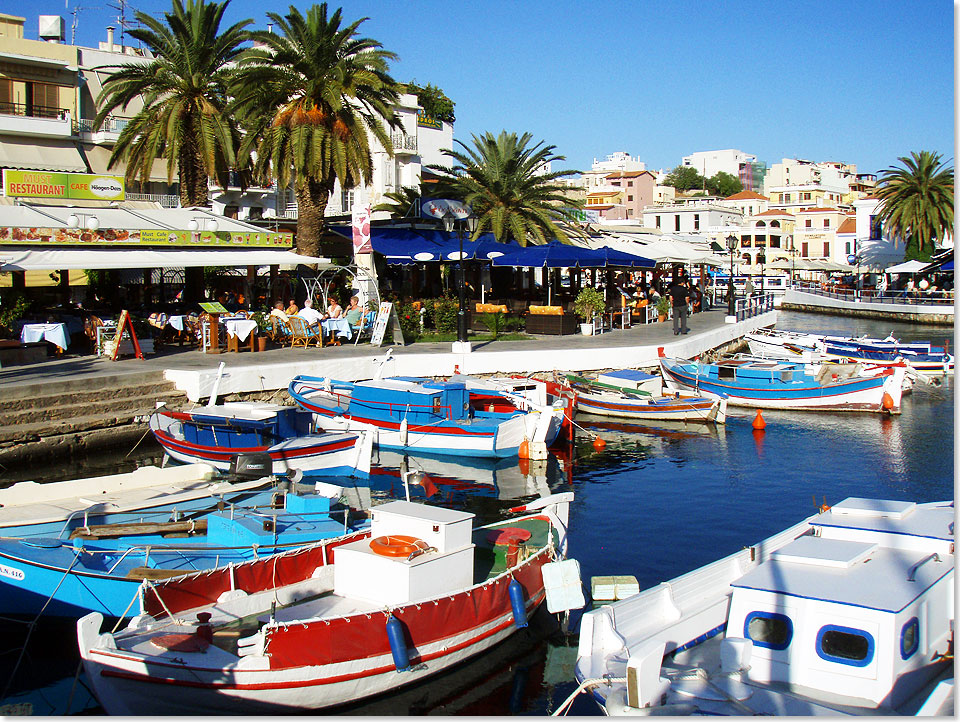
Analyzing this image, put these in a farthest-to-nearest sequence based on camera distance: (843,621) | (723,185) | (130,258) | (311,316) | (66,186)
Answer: (723,185), (66,186), (311,316), (130,258), (843,621)

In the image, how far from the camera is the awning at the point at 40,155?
38.1m

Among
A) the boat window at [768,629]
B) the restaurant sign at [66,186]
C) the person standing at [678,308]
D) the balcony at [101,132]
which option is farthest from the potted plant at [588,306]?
the boat window at [768,629]

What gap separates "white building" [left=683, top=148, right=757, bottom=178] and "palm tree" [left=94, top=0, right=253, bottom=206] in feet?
497

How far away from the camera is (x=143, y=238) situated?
983 inches

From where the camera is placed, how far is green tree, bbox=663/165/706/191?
15688cm

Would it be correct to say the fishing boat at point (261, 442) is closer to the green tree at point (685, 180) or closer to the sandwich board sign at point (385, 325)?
the sandwich board sign at point (385, 325)

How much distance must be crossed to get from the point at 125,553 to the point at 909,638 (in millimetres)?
8691

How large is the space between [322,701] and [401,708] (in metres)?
0.94

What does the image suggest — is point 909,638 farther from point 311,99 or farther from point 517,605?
point 311,99

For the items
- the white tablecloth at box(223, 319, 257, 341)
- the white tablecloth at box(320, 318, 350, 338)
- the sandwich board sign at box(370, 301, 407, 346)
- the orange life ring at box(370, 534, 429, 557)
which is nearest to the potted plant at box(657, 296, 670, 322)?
the sandwich board sign at box(370, 301, 407, 346)

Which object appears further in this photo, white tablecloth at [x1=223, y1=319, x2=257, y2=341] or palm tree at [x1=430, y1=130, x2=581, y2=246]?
palm tree at [x1=430, y1=130, x2=581, y2=246]

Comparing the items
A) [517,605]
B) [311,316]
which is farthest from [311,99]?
[517,605]

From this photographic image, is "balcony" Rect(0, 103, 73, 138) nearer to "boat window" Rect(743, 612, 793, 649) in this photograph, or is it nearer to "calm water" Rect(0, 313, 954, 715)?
"calm water" Rect(0, 313, 954, 715)

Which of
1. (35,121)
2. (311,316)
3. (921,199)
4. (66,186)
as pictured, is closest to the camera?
(311,316)
